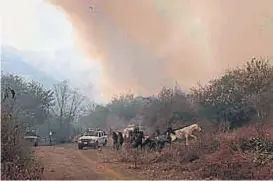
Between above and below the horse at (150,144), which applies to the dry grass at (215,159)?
below

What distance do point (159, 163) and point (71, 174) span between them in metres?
3.97

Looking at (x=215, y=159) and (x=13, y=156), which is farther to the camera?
(x=215, y=159)

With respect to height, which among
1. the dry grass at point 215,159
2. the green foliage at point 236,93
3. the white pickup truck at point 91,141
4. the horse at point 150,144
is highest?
the green foliage at point 236,93

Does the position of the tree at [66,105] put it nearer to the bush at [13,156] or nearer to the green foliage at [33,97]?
the green foliage at [33,97]

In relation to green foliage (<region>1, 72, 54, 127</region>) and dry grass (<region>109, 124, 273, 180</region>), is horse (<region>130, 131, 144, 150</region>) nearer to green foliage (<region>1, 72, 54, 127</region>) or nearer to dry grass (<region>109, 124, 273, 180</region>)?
dry grass (<region>109, 124, 273, 180</region>)

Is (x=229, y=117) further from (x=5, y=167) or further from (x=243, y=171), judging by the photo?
(x=5, y=167)

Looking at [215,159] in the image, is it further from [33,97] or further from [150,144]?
[33,97]

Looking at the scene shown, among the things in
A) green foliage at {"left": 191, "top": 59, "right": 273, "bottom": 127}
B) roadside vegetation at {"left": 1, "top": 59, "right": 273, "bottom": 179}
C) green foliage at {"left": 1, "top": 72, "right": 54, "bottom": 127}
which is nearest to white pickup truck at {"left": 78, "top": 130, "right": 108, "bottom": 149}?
roadside vegetation at {"left": 1, "top": 59, "right": 273, "bottom": 179}

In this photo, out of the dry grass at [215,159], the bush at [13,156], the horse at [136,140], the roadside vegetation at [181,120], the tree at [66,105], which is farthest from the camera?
the tree at [66,105]

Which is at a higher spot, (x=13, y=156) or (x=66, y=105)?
(x=66, y=105)

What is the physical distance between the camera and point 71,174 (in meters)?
14.6

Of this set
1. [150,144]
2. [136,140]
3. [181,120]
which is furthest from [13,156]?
[181,120]

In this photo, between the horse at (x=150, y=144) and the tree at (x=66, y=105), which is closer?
the horse at (x=150, y=144)

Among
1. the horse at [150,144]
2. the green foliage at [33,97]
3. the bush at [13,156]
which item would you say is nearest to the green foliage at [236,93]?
the horse at [150,144]
